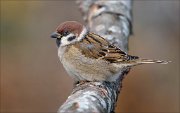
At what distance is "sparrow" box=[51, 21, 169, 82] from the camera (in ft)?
13.3

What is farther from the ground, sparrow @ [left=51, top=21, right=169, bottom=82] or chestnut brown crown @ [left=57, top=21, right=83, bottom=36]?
chestnut brown crown @ [left=57, top=21, right=83, bottom=36]

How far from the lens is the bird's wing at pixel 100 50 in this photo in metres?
4.11

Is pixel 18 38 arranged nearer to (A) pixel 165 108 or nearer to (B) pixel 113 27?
(A) pixel 165 108

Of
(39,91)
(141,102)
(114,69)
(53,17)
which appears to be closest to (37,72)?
(39,91)

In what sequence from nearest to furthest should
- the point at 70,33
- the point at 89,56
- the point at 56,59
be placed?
1. the point at 89,56
2. the point at 70,33
3. the point at 56,59

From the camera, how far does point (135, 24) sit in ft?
25.3

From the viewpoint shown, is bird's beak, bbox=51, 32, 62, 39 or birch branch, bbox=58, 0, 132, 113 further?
bird's beak, bbox=51, 32, 62, 39

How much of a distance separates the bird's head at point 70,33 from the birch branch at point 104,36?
32 centimetres

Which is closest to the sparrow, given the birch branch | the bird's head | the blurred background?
the bird's head

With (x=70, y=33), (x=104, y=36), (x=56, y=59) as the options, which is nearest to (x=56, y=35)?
(x=70, y=33)

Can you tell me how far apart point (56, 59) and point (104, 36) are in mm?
3083

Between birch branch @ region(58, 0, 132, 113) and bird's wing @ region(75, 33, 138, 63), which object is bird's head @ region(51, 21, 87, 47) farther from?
birch branch @ region(58, 0, 132, 113)

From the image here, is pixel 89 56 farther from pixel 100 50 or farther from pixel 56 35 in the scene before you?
pixel 56 35

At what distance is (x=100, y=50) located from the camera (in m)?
4.12
